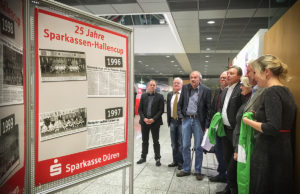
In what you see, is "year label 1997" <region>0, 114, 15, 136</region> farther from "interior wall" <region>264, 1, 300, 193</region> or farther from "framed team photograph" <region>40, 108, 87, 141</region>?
"interior wall" <region>264, 1, 300, 193</region>

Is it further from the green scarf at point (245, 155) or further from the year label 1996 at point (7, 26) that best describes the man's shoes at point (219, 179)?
the year label 1996 at point (7, 26)

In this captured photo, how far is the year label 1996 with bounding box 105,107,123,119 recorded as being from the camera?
1.61 m

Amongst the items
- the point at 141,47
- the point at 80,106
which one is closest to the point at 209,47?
the point at 141,47

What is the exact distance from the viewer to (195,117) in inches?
138

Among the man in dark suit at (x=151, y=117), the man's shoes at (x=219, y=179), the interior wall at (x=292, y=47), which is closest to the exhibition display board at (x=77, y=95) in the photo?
the interior wall at (x=292, y=47)

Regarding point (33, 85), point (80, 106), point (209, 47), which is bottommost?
point (80, 106)

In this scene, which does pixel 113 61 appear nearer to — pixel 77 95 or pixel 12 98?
pixel 77 95

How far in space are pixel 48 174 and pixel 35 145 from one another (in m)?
0.20

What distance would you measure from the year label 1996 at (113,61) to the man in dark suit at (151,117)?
8.22 ft

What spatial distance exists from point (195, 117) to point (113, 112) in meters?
2.09

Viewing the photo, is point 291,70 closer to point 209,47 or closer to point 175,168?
point 175,168

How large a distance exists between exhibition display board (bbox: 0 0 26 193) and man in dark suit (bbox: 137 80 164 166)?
2.99 m

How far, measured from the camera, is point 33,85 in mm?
1218

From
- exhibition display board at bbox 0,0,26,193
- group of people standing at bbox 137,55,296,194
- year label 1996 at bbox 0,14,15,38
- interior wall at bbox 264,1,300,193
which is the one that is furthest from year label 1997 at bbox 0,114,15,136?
interior wall at bbox 264,1,300,193
